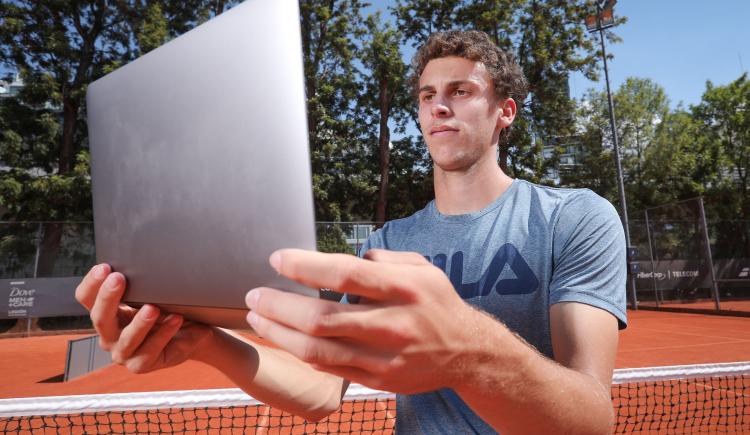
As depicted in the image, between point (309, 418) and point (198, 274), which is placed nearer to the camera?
point (198, 274)

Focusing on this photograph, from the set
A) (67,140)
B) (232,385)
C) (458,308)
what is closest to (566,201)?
(458,308)

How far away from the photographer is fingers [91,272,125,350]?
98 centimetres

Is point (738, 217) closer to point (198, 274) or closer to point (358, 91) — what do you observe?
point (358, 91)

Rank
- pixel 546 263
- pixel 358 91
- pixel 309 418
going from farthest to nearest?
pixel 358 91 → pixel 309 418 → pixel 546 263

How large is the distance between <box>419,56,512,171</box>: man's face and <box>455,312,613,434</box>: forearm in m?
0.92

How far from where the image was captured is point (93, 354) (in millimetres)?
8727

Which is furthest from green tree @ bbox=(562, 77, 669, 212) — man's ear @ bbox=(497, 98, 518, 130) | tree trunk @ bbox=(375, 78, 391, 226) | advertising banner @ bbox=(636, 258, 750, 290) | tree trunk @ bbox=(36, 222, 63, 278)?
man's ear @ bbox=(497, 98, 518, 130)

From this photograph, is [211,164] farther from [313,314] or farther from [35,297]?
[35,297]

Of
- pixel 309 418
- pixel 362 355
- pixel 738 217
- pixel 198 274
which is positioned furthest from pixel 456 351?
pixel 738 217

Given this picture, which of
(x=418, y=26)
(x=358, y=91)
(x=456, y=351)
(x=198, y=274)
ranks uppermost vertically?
(x=418, y=26)

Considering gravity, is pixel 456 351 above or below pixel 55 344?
above

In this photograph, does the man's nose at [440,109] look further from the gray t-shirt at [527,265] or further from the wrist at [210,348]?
the wrist at [210,348]

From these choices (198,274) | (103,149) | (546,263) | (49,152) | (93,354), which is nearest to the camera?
(198,274)

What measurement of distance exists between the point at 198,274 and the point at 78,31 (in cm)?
2593
